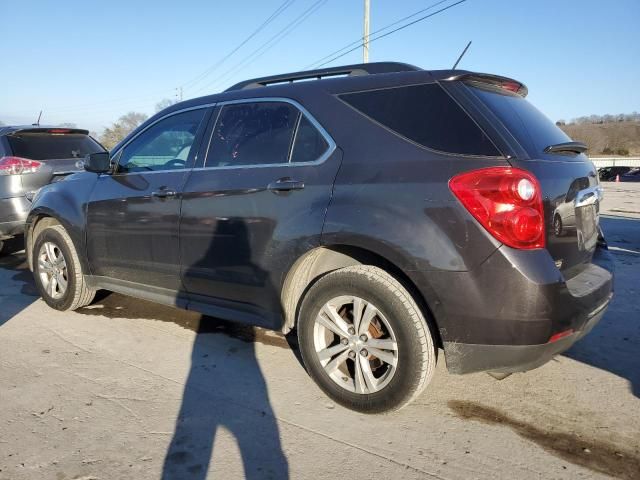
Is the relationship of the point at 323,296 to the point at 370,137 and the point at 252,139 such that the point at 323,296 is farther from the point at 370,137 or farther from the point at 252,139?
the point at 252,139

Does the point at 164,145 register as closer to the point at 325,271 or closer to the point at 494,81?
the point at 325,271

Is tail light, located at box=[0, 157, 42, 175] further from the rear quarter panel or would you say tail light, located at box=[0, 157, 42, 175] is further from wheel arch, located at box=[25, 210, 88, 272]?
the rear quarter panel

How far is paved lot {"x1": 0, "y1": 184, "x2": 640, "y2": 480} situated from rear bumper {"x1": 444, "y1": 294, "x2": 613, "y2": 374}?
39 cm

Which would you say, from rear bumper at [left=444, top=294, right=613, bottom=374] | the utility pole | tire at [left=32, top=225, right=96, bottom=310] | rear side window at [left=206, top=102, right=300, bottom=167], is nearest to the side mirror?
tire at [left=32, top=225, right=96, bottom=310]

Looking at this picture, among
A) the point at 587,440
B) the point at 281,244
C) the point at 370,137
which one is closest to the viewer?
the point at 587,440

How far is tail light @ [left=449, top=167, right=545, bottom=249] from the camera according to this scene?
2.27 metres

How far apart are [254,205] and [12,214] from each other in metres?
4.68

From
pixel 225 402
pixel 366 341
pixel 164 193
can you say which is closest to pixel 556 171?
pixel 366 341

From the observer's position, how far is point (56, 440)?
2512 mm

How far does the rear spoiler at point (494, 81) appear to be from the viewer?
2.65 meters

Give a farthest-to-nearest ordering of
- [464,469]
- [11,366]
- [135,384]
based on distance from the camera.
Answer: [11,366] → [135,384] → [464,469]

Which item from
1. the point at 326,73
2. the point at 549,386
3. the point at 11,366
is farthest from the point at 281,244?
the point at 11,366

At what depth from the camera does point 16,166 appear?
6.17m

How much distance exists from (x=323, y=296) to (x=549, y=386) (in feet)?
5.06
